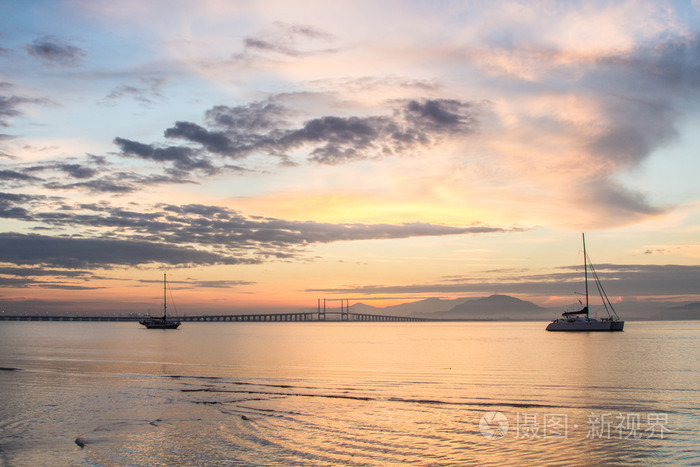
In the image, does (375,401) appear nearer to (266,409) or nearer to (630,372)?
(266,409)

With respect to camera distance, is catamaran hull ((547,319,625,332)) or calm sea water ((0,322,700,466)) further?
catamaran hull ((547,319,625,332))

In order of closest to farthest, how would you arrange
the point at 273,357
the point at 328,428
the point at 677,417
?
the point at 328,428, the point at 677,417, the point at 273,357

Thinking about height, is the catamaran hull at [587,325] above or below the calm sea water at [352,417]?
Result: below

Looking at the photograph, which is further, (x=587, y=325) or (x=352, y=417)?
(x=587, y=325)

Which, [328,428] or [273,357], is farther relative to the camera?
[273,357]

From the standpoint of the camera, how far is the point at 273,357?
68.4 m

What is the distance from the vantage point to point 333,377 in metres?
45.3

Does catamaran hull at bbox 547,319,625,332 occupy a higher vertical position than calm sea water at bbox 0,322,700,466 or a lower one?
lower

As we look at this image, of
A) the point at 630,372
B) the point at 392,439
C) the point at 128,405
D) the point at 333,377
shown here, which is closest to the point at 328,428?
the point at 392,439

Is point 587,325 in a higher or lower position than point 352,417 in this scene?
lower

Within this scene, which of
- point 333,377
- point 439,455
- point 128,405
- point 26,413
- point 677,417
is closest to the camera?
point 439,455

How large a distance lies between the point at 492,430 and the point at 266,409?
11.8 m

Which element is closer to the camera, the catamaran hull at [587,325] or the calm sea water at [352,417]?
the calm sea water at [352,417]

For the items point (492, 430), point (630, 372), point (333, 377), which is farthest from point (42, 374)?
point (630, 372)
